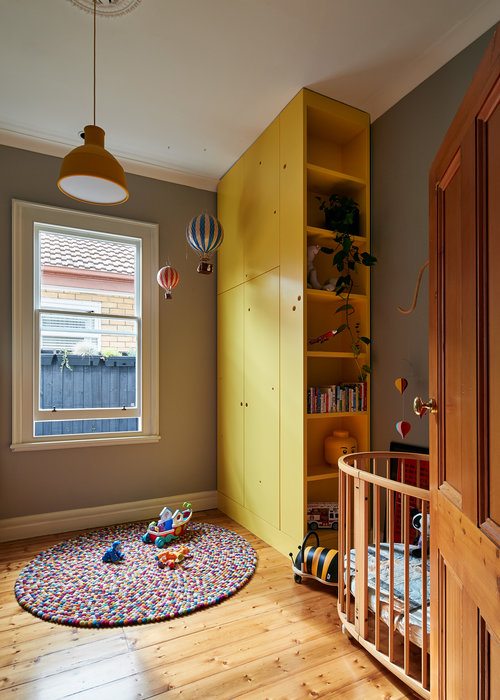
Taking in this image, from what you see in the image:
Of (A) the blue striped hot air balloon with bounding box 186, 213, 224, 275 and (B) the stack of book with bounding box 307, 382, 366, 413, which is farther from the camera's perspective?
(A) the blue striped hot air balloon with bounding box 186, 213, 224, 275

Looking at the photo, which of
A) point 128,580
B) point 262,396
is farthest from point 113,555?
point 262,396

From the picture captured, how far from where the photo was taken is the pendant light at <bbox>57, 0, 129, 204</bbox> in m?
1.85

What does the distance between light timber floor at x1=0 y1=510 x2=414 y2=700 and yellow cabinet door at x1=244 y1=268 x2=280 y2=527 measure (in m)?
0.77

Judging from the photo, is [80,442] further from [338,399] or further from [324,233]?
[324,233]

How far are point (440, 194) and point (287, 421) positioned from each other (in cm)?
170

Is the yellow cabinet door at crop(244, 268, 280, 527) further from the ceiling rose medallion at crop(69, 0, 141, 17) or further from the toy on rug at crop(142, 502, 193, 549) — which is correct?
the ceiling rose medallion at crop(69, 0, 141, 17)

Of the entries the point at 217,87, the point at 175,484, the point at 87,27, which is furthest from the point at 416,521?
the point at 87,27

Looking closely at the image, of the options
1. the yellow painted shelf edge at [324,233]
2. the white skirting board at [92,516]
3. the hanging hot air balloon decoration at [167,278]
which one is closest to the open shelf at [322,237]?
the yellow painted shelf edge at [324,233]

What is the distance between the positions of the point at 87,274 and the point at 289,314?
1.68 m

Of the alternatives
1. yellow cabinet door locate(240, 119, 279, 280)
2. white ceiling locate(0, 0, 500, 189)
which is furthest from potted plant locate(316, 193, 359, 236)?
white ceiling locate(0, 0, 500, 189)

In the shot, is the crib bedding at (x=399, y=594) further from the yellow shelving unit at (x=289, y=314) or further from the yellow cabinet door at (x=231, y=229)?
the yellow cabinet door at (x=231, y=229)

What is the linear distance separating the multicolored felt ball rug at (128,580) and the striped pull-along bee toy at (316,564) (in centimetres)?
32

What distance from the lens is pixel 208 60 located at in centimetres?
233

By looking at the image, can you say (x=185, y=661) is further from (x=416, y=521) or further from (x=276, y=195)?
(x=276, y=195)
